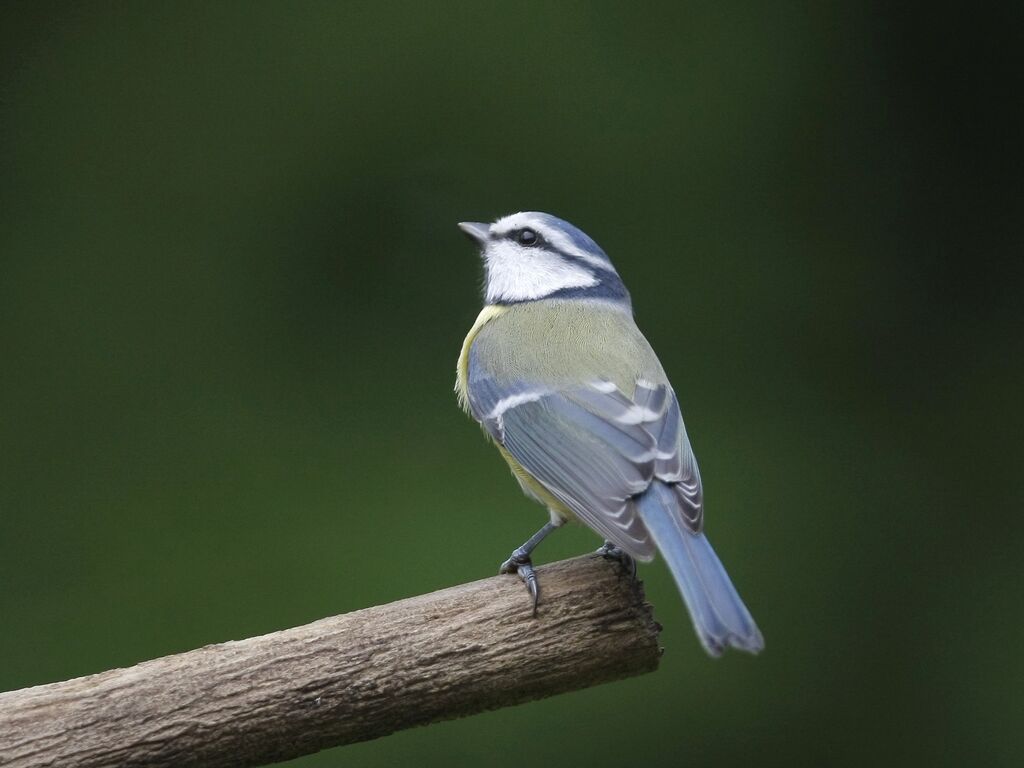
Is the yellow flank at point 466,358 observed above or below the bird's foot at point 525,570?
above

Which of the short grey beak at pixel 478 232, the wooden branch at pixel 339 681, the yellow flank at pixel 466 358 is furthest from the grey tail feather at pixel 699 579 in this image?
the short grey beak at pixel 478 232

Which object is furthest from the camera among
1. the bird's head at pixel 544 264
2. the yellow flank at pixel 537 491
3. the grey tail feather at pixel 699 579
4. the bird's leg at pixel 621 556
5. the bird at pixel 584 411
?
the bird's head at pixel 544 264

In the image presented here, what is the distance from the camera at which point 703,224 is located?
3.38m

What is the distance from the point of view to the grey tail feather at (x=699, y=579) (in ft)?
5.14

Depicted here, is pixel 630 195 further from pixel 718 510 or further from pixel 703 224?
pixel 718 510

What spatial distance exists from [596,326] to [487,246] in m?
0.39

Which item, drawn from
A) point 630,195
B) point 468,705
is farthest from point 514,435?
point 630,195

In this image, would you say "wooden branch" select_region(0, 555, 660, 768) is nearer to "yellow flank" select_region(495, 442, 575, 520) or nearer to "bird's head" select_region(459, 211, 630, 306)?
"yellow flank" select_region(495, 442, 575, 520)

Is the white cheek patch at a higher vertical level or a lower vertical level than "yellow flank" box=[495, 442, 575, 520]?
higher

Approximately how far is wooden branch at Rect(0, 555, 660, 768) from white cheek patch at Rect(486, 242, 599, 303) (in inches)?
30.9

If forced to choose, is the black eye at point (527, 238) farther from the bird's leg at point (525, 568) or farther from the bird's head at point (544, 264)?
the bird's leg at point (525, 568)

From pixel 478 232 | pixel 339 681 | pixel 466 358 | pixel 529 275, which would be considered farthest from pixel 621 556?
pixel 478 232

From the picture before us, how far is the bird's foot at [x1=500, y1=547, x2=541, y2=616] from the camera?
180 cm

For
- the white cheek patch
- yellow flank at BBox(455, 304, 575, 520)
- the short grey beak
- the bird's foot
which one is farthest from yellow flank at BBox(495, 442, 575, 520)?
the short grey beak
